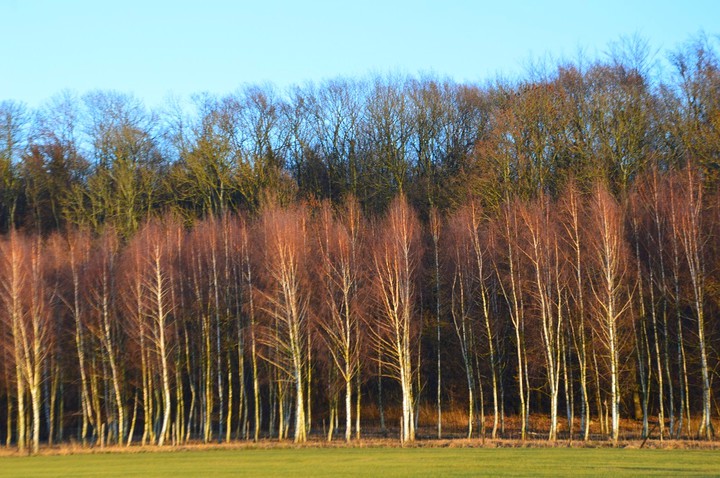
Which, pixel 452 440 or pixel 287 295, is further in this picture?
pixel 287 295

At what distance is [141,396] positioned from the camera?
57.7 m

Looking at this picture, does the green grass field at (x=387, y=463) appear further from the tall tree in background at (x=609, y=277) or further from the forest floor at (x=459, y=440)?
the tall tree in background at (x=609, y=277)

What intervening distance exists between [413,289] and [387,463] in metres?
17.6

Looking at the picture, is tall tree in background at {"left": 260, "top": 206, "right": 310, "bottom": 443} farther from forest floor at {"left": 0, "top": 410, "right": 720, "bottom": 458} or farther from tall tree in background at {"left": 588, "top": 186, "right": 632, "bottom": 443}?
tall tree in background at {"left": 588, "top": 186, "right": 632, "bottom": 443}

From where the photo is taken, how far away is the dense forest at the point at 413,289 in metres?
45.4

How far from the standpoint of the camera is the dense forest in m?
45.4

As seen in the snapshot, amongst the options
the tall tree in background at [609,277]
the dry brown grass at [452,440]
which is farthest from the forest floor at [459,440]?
the tall tree in background at [609,277]

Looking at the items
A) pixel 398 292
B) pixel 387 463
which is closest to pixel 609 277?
pixel 398 292

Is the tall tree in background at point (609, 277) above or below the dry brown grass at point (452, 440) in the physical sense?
above

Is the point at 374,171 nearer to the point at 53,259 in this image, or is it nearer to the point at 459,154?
the point at 459,154

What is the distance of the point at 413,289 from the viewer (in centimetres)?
4878

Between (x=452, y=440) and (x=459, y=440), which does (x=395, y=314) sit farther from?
(x=459, y=440)

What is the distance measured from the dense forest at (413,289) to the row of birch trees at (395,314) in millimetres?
195

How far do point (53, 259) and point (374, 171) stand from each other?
2590 cm
